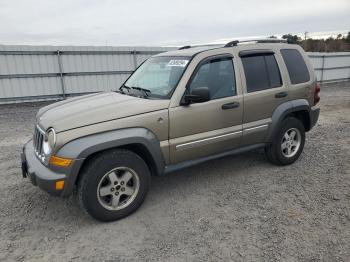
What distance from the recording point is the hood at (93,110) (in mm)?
3252

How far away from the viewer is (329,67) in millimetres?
17938

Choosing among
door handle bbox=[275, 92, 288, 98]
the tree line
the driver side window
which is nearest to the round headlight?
the driver side window

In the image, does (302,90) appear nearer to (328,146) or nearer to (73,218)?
(328,146)

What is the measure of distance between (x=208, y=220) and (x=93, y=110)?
5.91 feet

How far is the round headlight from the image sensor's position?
3135mm

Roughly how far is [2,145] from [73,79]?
19.6ft

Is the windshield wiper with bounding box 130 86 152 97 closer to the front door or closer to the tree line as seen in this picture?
the front door

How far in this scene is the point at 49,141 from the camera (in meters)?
3.22

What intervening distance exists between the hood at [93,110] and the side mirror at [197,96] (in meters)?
0.25

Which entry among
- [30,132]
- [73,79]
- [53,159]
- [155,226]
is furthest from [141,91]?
[73,79]

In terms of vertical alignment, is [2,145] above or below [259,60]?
below

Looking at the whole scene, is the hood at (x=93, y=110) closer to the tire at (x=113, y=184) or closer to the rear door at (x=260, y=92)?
the tire at (x=113, y=184)

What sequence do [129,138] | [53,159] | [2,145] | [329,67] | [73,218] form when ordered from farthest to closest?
[329,67] < [2,145] < [73,218] < [129,138] < [53,159]

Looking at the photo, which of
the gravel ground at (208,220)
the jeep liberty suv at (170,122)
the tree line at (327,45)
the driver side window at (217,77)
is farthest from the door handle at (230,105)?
the tree line at (327,45)
